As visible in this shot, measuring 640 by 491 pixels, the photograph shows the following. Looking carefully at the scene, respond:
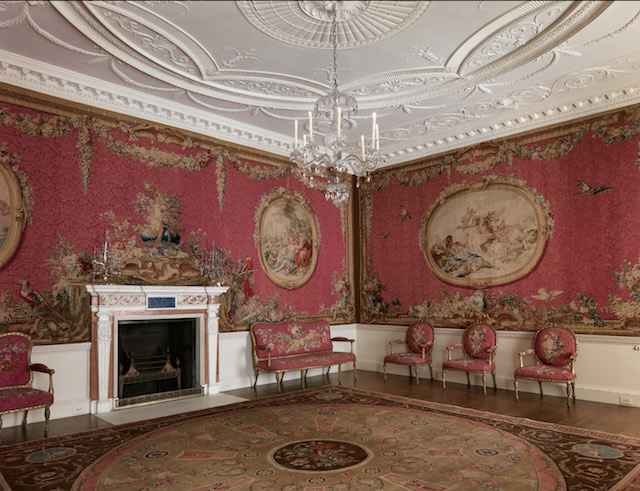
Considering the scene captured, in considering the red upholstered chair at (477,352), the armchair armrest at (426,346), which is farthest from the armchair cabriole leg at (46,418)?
the armchair armrest at (426,346)

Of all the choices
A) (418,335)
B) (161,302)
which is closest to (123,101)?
(161,302)

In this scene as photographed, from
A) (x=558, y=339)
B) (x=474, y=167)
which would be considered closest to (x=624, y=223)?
(x=558, y=339)

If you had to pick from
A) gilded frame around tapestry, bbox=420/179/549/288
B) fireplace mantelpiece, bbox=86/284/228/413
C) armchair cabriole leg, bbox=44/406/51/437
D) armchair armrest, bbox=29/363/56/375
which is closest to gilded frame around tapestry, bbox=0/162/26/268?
fireplace mantelpiece, bbox=86/284/228/413

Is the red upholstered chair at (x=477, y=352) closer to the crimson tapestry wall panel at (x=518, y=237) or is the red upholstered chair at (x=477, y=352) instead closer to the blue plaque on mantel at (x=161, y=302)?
the crimson tapestry wall panel at (x=518, y=237)

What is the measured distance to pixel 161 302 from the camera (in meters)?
7.55

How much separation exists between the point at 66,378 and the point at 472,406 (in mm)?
5821

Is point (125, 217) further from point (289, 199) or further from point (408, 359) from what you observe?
point (408, 359)

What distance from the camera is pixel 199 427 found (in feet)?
19.2

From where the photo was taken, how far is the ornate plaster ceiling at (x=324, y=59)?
17.6 ft

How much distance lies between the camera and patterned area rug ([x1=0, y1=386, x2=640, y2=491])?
Answer: 4129 millimetres

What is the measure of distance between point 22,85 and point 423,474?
277 inches

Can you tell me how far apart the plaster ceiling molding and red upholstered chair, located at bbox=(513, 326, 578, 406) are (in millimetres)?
5266

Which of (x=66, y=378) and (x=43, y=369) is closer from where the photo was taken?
(x=43, y=369)

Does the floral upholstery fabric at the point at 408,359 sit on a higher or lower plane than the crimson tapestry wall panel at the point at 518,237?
lower
